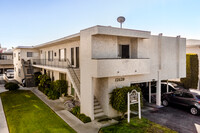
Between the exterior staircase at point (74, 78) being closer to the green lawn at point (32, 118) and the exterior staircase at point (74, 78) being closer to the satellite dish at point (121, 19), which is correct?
the green lawn at point (32, 118)

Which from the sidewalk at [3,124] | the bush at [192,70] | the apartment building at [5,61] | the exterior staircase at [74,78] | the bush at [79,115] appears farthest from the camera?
the apartment building at [5,61]

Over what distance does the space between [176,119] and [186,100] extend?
2.22 metres

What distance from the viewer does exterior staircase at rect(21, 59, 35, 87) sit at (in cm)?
2383

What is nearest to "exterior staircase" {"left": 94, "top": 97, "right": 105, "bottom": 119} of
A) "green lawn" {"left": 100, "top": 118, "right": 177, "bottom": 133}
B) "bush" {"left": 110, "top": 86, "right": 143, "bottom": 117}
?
"bush" {"left": 110, "top": 86, "right": 143, "bottom": 117}

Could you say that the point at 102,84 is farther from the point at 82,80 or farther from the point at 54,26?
the point at 54,26

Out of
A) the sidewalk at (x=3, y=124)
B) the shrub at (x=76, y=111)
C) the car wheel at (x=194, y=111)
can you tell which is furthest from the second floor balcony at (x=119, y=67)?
the sidewalk at (x=3, y=124)

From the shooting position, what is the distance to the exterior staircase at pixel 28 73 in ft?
78.2

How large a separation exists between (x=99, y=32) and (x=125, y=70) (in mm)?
3372

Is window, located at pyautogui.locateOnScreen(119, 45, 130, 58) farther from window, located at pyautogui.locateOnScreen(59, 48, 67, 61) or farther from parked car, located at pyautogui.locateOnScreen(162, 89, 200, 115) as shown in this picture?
window, located at pyautogui.locateOnScreen(59, 48, 67, 61)

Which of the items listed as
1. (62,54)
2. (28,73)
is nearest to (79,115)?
(62,54)

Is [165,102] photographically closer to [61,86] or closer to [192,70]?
[192,70]

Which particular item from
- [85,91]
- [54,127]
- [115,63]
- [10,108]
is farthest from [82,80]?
[10,108]

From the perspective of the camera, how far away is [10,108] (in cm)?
1355

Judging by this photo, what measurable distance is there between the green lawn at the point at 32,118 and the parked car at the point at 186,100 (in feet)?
30.4
